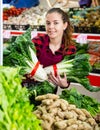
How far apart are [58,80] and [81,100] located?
9.3 inches

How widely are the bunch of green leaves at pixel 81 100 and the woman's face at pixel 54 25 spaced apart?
0.44 metres

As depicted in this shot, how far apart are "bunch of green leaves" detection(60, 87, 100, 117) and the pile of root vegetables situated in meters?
0.05

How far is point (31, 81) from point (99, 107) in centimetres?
58

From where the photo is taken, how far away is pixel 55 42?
2633 millimetres

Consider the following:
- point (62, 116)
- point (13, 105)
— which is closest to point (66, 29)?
point (62, 116)

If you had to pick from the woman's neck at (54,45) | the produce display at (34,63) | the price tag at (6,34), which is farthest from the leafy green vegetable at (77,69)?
the price tag at (6,34)

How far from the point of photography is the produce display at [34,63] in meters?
2.57

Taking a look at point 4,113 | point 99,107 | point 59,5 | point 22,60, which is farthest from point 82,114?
point 4,113

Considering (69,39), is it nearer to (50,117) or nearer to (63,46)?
(63,46)

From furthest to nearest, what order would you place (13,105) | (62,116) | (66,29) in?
(66,29) → (62,116) → (13,105)

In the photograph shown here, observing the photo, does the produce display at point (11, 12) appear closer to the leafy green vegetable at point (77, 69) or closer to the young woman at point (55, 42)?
the young woman at point (55, 42)

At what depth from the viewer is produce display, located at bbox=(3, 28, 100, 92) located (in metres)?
2.57

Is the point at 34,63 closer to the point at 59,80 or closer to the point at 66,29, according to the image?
the point at 59,80

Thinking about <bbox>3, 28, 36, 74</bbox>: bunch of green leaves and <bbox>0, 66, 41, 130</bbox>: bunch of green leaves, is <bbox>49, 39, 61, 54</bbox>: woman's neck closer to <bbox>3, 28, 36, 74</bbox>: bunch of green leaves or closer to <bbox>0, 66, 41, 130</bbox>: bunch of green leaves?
<bbox>3, 28, 36, 74</bbox>: bunch of green leaves
